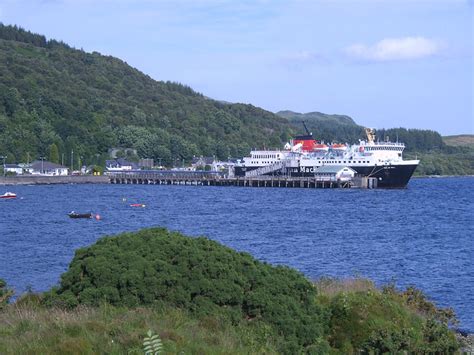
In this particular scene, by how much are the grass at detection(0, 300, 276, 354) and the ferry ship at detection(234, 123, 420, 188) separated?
98.5 meters

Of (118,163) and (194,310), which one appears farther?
(118,163)

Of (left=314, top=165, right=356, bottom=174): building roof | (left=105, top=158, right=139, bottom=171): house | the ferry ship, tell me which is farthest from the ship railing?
(left=105, top=158, right=139, bottom=171): house

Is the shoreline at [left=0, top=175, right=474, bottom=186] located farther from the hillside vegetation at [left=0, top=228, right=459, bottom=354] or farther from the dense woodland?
the hillside vegetation at [left=0, top=228, right=459, bottom=354]

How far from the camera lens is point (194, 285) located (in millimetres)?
13094

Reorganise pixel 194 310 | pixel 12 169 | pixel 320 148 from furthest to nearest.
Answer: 1. pixel 12 169
2. pixel 320 148
3. pixel 194 310

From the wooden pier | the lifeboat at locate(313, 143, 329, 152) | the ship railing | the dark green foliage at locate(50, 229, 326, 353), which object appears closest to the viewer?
the dark green foliage at locate(50, 229, 326, 353)

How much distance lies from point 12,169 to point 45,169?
5.12 meters

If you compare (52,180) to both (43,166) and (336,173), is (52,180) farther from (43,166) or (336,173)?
(336,173)

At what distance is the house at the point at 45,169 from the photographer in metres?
131

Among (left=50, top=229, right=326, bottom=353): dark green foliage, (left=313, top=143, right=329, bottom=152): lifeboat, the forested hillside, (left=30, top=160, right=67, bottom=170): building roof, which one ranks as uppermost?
the forested hillside

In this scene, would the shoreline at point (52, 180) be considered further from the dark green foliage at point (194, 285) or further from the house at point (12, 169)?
the dark green foliage at point (194, 285)

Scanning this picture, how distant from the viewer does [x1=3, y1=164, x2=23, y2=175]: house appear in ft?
421

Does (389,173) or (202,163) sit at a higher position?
(202,163)

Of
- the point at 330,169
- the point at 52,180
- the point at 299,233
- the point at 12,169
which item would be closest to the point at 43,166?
the point at 12,169
